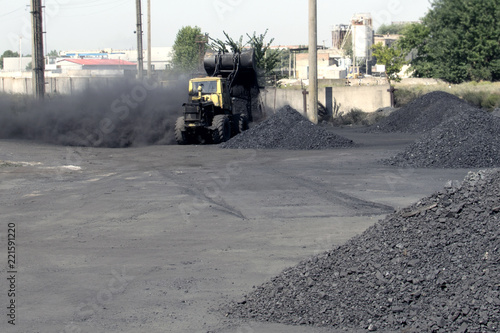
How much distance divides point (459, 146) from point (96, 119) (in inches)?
572

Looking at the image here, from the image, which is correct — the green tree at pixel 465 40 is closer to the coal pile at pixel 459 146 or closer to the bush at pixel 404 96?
the bush at pixel 404 96

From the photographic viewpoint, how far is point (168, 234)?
9602 mm

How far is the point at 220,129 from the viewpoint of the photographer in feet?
75.7

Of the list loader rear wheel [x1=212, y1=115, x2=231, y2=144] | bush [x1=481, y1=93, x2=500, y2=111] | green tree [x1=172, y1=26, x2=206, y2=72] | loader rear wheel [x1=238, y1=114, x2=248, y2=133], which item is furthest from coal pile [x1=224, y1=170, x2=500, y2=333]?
green tree [x1=172, y1=26, x2=206, y2=72]

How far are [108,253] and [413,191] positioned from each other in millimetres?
7047

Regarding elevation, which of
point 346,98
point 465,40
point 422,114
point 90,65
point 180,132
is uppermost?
point 90,65

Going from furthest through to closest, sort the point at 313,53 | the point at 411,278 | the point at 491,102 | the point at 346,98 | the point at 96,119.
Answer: the point at 346,98, the point at 491,102, the point at 313,53, the point at 96,119, the point at 411,278

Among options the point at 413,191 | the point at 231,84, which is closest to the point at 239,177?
the point at 413,191

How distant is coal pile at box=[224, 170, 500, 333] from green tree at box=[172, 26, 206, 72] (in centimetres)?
5353

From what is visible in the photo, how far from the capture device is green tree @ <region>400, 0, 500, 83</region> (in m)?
60.2

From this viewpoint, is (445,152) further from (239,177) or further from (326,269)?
(326,269)

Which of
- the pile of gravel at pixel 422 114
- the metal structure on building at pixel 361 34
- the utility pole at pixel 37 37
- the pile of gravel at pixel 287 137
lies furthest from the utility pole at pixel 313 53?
the metal structure on building at pixel 361 34

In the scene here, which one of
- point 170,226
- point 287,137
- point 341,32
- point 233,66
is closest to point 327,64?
point 341,32

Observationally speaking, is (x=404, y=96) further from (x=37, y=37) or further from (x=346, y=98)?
(x=37, y=37)
